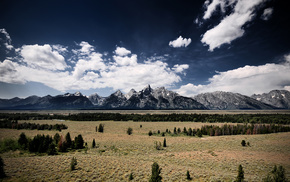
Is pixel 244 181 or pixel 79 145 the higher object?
pixel 244 181

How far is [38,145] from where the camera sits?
125 ft

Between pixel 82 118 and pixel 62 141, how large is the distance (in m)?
104

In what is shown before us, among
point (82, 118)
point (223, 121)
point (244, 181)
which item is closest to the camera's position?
point (244, 181)

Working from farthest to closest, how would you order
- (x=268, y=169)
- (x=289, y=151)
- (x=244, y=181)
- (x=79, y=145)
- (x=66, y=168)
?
(x=79, y=145)
(x=289, y=151)
(x=268, y=169)
(x=66, y=168)
(x=244, y=181)

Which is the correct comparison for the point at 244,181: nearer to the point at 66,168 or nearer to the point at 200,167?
the point at 200,167

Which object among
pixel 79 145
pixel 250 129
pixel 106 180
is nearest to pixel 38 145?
pixel 79 145

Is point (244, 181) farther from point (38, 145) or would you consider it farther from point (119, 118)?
point (119, 118)

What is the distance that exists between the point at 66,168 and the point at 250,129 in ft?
292

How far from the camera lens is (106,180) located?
62.1 feet

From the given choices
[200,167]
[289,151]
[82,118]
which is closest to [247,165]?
[200,167]

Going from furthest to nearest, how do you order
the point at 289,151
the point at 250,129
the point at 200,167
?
the point at 250,129 < the point at 289,151 < the point at 200,167

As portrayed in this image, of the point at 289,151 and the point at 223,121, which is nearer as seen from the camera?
the point at 289,151

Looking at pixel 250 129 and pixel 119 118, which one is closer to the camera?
pixel 250 129

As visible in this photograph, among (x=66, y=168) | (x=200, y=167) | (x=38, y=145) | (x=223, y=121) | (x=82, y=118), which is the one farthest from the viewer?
(x=82, y=118)
